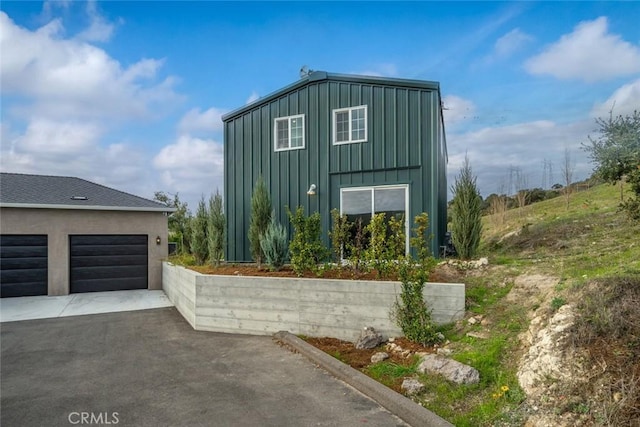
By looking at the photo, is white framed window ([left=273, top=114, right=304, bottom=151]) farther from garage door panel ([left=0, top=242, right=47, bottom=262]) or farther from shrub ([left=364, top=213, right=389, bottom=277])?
garage door panel ([left=0, top=242, right=47, bottom=262])

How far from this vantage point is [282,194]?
1073cm

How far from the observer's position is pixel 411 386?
13.5 feet

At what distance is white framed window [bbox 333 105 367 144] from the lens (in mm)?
9836

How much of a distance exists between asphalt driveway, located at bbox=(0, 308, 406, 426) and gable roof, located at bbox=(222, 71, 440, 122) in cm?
689

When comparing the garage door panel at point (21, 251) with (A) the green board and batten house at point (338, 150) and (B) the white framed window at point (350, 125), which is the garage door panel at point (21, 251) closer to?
(A) the green board and batten house at point (338, 150)

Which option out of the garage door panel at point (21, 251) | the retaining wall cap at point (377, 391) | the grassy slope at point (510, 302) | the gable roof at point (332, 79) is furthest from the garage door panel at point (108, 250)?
the grassy slope at point (510, 302)

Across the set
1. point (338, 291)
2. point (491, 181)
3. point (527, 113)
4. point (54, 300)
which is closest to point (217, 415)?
point (338, 291)

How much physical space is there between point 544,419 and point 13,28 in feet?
42.1

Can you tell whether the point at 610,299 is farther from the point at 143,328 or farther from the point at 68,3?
the point at 68,3

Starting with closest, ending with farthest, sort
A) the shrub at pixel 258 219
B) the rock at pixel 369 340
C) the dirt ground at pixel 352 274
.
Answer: the rock at pixel 369 340
the dirt ground at pixel 352 274
the shrub at pixel 258 219

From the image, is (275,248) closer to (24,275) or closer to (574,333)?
(574,333)

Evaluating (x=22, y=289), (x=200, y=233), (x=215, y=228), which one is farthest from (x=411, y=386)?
(x=22, y=289)

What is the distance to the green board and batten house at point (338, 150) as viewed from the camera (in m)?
9.15

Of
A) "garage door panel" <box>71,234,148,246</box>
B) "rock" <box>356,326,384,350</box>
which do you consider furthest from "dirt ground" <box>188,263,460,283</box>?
"garage door panel" <box>71,234,148,246</box>
